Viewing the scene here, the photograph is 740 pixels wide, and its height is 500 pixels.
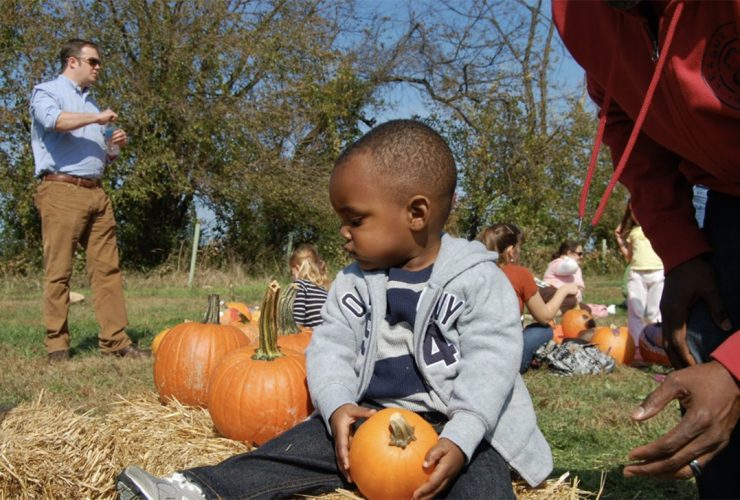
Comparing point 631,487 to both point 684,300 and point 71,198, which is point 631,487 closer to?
point 684,300

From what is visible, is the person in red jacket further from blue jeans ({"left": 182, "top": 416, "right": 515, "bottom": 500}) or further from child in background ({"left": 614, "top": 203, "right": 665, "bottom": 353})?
child in background ({"left": 614, "top": 203, "right": 665, "bottom": 353})

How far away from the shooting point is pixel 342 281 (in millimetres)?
2850

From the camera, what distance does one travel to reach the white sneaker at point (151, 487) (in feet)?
7.57

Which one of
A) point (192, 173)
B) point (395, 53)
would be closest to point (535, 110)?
point (395, 53)

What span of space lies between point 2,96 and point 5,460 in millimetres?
13399

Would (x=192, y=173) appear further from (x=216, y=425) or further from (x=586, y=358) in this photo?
(x=216, y=425)

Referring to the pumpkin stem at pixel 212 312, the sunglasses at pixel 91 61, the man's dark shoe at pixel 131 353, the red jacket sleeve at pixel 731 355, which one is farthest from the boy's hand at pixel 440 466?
the sunglasses at pixel 91 61

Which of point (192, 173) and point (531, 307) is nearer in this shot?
point (531, 307)

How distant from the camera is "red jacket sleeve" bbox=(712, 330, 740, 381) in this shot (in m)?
1.47

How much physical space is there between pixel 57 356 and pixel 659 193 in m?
5.17

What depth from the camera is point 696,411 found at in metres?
1.47

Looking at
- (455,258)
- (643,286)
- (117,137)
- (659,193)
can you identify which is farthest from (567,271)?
(659,193)

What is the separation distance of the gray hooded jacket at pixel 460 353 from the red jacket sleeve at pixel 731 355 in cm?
96

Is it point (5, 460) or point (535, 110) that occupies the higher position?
point (535, 110)
